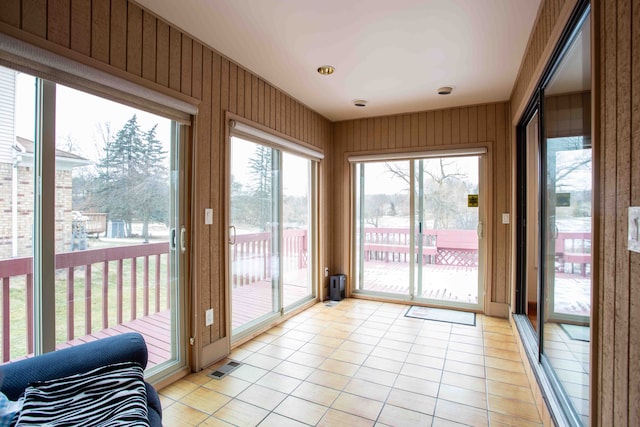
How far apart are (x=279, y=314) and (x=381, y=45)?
2851 millimetres

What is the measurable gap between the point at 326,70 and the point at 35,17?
206cm

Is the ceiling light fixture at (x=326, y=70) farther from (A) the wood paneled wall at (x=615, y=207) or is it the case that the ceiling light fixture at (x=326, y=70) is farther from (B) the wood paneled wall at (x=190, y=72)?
(A) the wood paneled wall at (x=615, y=207)

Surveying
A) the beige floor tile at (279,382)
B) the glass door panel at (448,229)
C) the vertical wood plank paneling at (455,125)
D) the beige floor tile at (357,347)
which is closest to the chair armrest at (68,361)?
the beige floor tile at (279,382)

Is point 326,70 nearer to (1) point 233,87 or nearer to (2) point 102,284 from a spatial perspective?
(1) point 233,87

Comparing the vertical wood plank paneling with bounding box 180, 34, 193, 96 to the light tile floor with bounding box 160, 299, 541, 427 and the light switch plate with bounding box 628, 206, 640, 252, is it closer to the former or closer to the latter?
the light tile floor with bounding box 160, 299, 541, 427

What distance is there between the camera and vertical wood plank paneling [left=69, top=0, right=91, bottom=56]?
173 centimetres

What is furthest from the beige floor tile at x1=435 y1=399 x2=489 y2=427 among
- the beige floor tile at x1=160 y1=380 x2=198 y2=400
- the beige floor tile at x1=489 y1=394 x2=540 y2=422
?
the beige floor tile at x1=160 y1=380 x2=198 y2=400

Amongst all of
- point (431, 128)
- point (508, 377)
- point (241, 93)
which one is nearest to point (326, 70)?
point (241, 93)

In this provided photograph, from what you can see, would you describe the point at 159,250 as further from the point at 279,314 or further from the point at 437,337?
the point at 437,337

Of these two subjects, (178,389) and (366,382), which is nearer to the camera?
(178,389)

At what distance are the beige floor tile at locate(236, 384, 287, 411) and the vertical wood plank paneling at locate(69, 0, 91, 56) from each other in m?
2.28

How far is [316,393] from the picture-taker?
2260 millimetres

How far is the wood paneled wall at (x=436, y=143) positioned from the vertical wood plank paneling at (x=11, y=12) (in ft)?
11.8

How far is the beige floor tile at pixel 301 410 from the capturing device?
199 centimetres
